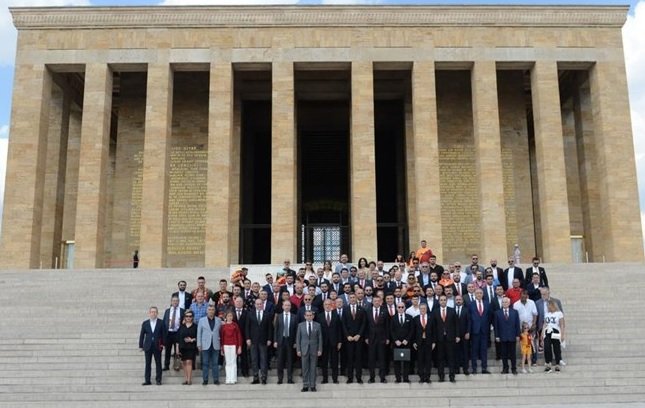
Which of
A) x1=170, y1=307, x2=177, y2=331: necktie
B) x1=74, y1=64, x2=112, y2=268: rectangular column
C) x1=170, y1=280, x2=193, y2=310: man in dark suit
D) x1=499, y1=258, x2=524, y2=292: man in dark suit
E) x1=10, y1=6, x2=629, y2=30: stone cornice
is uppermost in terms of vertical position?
x1=10, y1=6, x2=629, y2=30: stone cornice

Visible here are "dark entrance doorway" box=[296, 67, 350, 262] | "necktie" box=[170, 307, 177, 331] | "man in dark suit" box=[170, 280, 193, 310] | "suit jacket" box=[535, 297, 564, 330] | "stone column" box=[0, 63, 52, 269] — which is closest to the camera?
"necktie" box=[170, 307, 177, 331]

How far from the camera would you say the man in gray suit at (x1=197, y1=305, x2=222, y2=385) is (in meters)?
11.0

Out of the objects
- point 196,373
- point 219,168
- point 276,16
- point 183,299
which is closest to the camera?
point 196,373

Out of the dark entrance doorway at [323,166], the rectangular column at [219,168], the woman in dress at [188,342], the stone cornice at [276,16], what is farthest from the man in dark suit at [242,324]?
the dark entrance doorway at [323,166]

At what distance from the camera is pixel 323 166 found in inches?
1265

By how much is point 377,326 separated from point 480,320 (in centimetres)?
179

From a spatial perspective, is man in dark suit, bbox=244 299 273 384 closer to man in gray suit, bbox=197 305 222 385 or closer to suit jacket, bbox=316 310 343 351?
man in gray suit, bbox=197 305 222 385

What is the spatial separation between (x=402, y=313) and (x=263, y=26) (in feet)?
54.3

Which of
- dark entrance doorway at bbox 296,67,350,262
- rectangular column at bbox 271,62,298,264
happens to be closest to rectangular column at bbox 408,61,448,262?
dark entrance doorway at bbox 296,67,350,262

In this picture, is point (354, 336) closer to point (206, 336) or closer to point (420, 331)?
point (420, 331)

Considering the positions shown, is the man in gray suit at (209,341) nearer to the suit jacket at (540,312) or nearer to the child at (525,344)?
the child at (525,344)

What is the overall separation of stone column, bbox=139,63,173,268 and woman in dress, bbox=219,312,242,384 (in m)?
13.0

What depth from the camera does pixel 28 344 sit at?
42.4ft

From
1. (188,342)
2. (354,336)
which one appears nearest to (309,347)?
(354,336)
